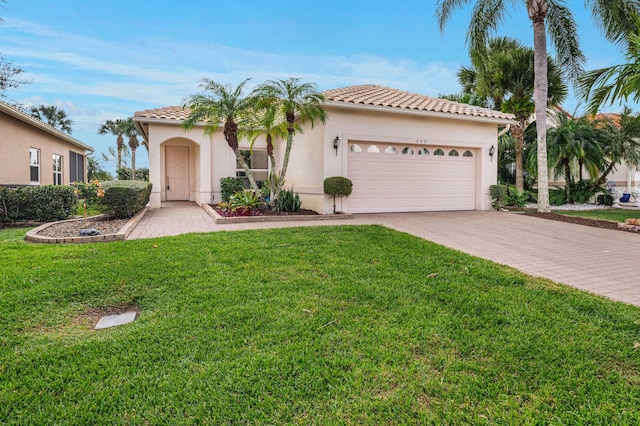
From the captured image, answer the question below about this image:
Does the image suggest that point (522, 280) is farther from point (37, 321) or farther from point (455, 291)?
point (37, 321)

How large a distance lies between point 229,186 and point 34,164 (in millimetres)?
8775

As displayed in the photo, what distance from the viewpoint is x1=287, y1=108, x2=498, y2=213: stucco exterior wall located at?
11.4 m

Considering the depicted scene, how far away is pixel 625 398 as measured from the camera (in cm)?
234

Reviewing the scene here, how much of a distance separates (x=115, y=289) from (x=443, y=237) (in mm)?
6299

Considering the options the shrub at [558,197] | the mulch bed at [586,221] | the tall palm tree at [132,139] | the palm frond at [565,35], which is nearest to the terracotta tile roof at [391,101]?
the palm frond at [565,35]

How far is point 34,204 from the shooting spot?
396 inches

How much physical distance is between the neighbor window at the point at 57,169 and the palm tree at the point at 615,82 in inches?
862

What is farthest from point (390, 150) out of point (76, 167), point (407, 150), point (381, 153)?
point (76, 167)

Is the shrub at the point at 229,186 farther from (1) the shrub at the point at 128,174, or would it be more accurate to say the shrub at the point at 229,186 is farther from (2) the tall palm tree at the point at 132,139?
(2) the tall palm tree at the point at 132,139

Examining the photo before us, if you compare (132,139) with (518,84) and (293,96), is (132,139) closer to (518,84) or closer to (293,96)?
(293,96)

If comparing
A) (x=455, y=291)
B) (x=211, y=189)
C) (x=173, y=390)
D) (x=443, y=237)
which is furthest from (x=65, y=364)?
(x=211, y=189)

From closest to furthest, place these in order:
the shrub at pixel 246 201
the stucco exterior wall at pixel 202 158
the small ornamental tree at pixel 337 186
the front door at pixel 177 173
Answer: the shrub at pixel 246 201, the small ornamental tree at pixel 337 186, the stucco exterior wall at pixel 202 158, the front door at pixel 177 173

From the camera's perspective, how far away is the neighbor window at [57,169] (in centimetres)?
1781

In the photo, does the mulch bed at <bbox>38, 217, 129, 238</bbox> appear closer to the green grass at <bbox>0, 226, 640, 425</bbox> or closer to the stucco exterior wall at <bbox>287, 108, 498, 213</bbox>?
the green grass at <bbox>0, 226, 640, 425</bbox>
